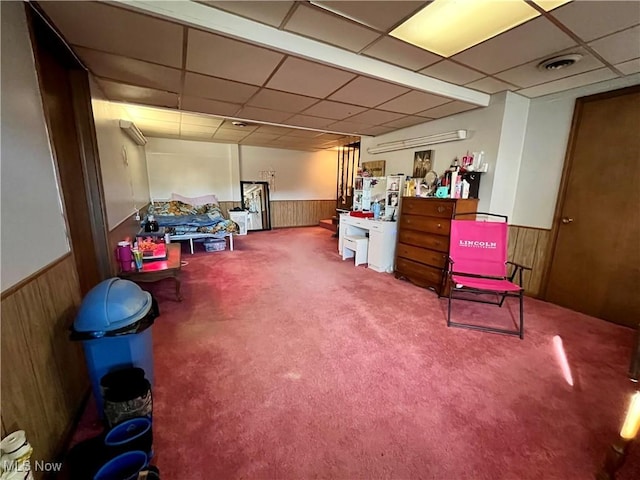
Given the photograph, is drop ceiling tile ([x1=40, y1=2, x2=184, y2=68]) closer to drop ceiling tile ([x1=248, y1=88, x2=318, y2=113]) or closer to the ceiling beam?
the ceiling beam

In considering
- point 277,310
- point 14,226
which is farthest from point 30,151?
point 277,310

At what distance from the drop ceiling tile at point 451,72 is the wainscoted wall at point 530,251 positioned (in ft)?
6.29

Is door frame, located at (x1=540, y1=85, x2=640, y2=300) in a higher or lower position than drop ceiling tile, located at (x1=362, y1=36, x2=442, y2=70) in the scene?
lower

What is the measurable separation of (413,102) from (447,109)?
0.56 meters

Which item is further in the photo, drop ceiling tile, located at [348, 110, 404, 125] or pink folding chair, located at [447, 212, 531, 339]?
drop ceiling tile, located at [348, 110, 404, 125]

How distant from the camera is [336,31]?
1917 millimetres

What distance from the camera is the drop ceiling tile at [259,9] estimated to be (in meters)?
1.65

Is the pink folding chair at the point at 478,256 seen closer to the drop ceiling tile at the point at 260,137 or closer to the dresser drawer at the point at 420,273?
the dresser drawer at the point at 420,273

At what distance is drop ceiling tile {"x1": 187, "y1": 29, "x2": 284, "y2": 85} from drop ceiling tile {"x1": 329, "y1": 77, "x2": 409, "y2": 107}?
83cm

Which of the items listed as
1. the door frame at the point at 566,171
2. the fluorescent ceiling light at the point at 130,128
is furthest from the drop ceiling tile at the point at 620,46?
the fluorescent ceiling light at the point at 130,128

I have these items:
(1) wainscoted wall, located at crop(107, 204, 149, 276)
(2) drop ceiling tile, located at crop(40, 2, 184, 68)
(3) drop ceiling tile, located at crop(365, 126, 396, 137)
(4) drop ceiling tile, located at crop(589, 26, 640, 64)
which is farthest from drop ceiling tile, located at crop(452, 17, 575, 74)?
(1) wainscoted wall, located at crop(107, 204, 149, 276)

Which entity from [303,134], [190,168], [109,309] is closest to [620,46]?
[109,309]

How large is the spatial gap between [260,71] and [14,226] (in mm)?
2104

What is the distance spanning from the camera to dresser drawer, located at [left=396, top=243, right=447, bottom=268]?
3.26 meters
